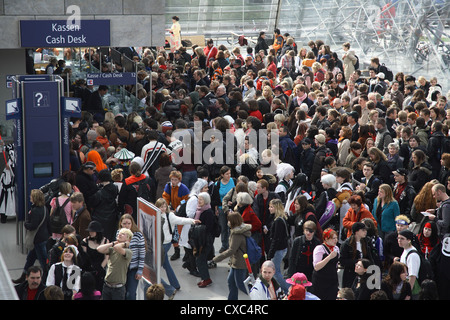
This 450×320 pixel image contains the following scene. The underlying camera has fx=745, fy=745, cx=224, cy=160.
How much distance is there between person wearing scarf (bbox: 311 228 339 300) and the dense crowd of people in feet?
0.05

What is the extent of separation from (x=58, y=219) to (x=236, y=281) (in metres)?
2.62

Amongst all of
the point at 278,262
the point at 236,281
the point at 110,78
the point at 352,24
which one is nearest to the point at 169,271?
the point at 236,281

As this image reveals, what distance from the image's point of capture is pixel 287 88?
1788 cm

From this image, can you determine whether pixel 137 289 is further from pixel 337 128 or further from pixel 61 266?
pixel 337 128

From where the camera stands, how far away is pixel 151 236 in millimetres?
8484

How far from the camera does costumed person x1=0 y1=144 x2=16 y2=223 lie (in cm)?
1255

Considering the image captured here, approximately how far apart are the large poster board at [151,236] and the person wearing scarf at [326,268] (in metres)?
1.89

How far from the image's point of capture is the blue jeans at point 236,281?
31.0 ft

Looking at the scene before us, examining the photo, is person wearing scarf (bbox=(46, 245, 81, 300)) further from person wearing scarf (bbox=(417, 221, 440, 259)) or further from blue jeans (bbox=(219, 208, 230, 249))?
person wearing scarf (bbox=(417, 221, 440, 259))

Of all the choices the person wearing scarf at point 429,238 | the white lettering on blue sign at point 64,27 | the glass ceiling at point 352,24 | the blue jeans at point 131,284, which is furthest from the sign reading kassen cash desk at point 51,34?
the glass ceiling at point 352,24

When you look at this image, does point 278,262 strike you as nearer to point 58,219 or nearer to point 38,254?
point 58,219

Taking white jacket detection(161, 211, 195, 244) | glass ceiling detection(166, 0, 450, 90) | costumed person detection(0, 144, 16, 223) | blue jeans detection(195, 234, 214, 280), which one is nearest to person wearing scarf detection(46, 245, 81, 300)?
white jacket detection(161, 211, 195, 244)

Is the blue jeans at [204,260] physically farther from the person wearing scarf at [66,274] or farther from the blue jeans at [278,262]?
the person wearing scarf at [66,274]

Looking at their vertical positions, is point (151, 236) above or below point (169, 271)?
above
